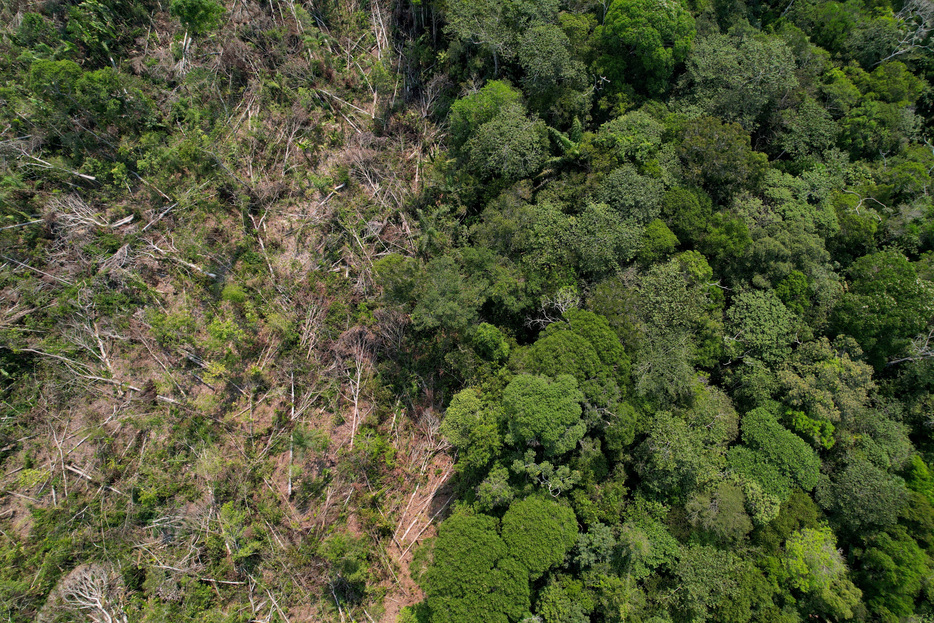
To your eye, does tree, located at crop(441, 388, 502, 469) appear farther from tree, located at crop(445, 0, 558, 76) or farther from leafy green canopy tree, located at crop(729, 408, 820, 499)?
tree, located at crop(445, 0, 558, 76)

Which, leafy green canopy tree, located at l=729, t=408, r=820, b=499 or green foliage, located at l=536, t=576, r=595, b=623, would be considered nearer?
green foliage, located at l=536, t=576, r=595, b=623

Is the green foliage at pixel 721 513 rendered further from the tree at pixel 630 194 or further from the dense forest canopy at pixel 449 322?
the tree at pixel 630 194

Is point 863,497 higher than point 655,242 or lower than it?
lower

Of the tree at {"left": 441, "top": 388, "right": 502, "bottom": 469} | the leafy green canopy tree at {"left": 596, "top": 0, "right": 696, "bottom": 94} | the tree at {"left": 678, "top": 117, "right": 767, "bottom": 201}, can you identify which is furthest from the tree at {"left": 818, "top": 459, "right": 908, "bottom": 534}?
the leafy green canopy tree at {"left": 596, "top": 0, "right": 696, "bottom": 94}

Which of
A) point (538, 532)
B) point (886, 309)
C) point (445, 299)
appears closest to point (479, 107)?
point (445, 299)

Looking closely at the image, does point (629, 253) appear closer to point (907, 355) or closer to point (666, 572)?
point (666, 572)

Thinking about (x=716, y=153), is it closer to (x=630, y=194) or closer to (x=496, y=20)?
(x=630, y=194)
